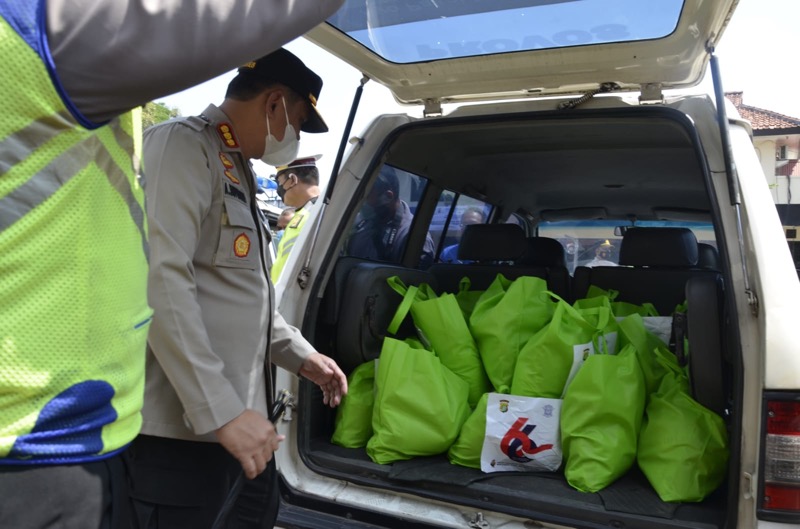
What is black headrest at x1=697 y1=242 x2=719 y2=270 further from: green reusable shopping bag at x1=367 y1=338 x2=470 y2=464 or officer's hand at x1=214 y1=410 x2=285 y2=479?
officer's hand at x1=214 y1=410 x2=285 y2=479

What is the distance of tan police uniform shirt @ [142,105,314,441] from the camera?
1.37m

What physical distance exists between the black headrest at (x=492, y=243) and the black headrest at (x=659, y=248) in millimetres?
621

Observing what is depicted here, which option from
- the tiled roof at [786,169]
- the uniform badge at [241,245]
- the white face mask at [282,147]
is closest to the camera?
the uniform badge at [241,245]

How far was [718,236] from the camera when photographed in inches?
76.0

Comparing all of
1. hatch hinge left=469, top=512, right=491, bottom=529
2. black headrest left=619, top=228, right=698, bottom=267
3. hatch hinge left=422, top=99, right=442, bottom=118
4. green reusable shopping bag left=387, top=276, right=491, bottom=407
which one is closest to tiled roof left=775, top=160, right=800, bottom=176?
black headrest left=619, top=228, right=698, bottom=267

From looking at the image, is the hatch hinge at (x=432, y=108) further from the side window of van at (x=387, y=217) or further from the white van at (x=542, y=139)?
the side window of van at (x=387, y=217)

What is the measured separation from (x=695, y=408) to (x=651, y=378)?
29 cm

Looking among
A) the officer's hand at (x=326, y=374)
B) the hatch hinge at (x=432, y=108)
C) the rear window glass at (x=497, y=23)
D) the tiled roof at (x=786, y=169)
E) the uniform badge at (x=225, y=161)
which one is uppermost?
the tiled roof at (x=786, y=169)

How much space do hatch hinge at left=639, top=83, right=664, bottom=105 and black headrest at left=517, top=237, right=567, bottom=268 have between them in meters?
2.08

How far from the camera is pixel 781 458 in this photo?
5.24 ft

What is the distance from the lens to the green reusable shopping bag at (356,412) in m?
2.44

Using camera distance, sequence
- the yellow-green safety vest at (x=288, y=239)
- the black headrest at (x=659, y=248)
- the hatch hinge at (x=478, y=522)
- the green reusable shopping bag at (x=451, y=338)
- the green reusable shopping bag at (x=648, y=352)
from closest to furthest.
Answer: the hatch hinge at (x=478, y=522)
the green reusable shopping bag at (x=648, y=352)
the green reusable shopping bag at (x=451, y=338)
the black headrest at (x=659, y=248)
the yellow-green safety vest at (x=288, y=239)

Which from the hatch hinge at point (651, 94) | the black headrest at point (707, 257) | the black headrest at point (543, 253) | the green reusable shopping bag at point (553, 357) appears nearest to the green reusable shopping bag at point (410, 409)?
the green reusable shopping bag at point (553, 357)

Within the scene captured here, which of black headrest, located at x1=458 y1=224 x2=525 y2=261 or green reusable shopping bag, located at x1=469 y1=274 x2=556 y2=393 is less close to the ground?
black headrest, located at x1=458 y1=224 x2=525 y2=261
